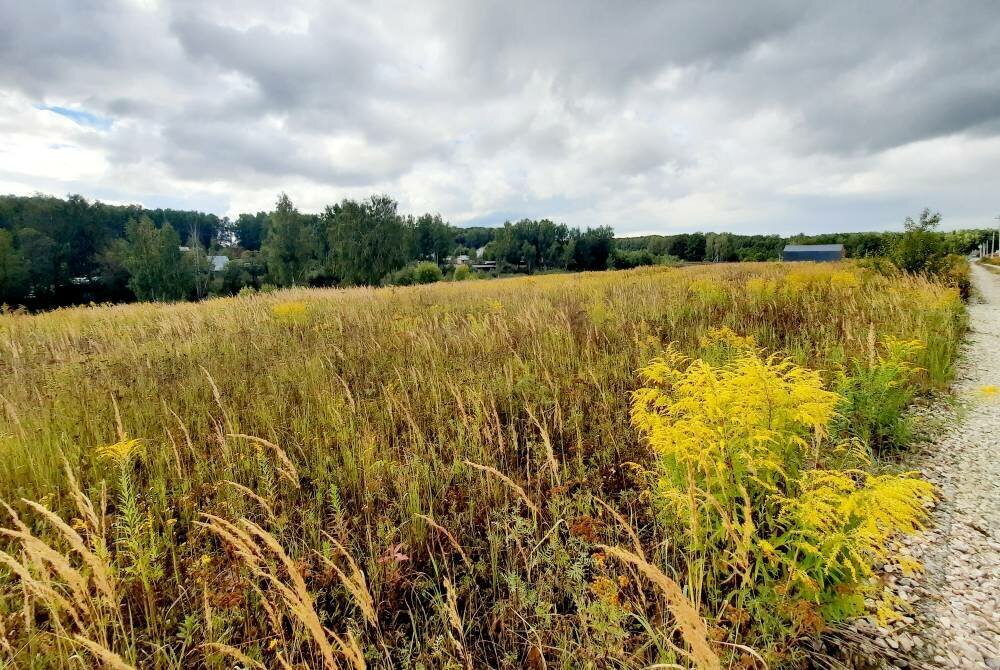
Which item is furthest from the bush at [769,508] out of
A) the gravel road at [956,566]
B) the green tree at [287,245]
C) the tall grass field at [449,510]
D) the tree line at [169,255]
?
the green tree at [287,245]

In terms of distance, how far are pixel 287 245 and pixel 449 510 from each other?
52.5 metres

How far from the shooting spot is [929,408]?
13.4 ft

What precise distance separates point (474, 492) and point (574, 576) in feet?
2.90

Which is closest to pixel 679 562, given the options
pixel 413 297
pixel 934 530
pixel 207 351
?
pixel 934 530

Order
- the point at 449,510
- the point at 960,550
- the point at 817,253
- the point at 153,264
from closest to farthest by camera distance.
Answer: the point at 960,550
the point at 449,510
the point at 153,264
the point at 817,253

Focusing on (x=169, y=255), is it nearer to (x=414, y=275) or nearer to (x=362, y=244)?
(x=362, y=244)

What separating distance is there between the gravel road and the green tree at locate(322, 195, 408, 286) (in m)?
46.9

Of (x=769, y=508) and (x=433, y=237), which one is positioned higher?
(x=433, y=237)

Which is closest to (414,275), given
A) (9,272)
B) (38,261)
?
(9,272)

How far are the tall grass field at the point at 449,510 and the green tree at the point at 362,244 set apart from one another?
43.8 meters

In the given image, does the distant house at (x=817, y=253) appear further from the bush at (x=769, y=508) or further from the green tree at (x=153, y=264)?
the green tree at (x=153, y=264)

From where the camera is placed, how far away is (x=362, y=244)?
46.8 meters

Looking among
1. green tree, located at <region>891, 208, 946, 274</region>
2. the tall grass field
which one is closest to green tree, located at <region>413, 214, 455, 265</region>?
green tree, located at <region>891, 208, 946, 274</region>

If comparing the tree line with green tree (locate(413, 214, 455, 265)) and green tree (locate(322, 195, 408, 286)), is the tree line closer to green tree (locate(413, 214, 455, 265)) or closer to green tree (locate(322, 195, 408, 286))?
green tree (locate(322, 195, 408, 286))
